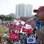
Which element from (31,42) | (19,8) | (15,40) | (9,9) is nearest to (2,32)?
(15,40)

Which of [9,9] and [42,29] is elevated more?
[9,9]

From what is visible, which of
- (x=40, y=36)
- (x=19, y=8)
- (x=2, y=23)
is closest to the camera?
(x=40, y=36)

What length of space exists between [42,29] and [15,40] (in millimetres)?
198

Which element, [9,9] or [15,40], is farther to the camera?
[9,9]

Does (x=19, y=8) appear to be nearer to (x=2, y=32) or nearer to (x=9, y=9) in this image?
(x=9, y=9)

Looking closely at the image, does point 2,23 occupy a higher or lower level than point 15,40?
higher

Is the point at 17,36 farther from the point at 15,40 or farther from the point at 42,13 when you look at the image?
the point at 42,13

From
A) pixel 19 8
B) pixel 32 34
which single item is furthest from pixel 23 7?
pixel 32 34

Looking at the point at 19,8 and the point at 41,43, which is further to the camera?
the point at 19,8

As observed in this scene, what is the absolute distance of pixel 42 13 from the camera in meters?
0.90

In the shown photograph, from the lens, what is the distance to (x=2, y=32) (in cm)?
92

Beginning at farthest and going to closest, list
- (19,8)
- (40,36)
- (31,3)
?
1. (31,3)
2. (19,8)
3. (40,36)

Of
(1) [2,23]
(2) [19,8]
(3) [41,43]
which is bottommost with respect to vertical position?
(3) [41,43]

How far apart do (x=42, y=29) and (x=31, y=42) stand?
118 millimetres
